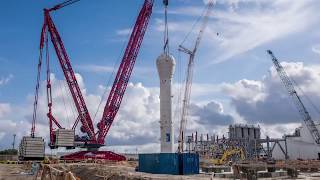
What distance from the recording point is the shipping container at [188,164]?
5751cm

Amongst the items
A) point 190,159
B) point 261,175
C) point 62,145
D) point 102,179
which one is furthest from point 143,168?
point 62,145

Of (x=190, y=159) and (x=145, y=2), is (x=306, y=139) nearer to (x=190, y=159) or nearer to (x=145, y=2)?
(x=145, y=2)

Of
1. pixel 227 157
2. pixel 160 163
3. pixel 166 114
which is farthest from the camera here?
pixel 227 157

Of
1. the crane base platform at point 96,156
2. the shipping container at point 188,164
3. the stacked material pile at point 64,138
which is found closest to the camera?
the shipping container at point 188,164

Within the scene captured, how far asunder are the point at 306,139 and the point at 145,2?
109 m

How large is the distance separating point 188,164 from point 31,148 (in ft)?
160

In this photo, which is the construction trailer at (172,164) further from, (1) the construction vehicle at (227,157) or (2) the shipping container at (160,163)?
(1) the construction vehicle at (227,157)

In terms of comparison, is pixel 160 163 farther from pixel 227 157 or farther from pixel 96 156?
pixel 227 157

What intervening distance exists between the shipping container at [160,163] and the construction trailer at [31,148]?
3742 centimetres

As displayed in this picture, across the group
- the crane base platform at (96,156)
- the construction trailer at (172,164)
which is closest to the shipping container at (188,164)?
the construction trailer at (172,164)

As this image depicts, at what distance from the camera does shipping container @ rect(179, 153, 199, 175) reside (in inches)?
2264

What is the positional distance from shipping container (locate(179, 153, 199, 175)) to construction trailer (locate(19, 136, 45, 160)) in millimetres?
46807

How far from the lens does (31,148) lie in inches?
3622

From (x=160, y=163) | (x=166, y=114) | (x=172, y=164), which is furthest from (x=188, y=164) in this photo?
(x=166, y=114)
